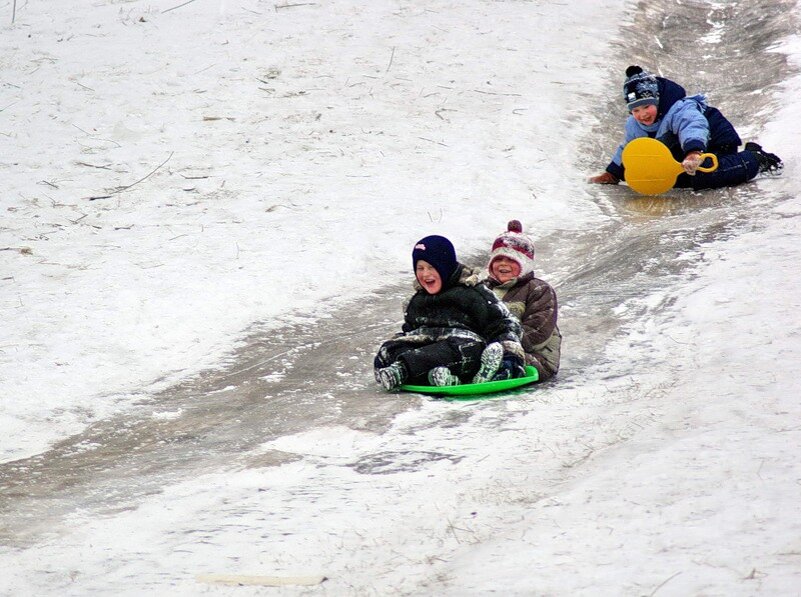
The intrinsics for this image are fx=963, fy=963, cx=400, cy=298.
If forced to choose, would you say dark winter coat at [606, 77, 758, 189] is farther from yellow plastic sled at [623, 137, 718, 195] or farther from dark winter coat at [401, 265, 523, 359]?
dark winter coat at [401, 265, 523, 359]

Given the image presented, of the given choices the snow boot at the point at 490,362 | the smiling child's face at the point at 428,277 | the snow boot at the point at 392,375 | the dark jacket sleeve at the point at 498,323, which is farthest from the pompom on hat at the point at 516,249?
the snow boot at the point at 392,375

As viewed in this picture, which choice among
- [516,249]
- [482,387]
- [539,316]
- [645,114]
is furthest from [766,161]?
[482,387]

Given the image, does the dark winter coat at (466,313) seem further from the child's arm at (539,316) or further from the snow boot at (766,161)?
the snow boot at (766,161)

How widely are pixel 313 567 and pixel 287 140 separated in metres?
8.69

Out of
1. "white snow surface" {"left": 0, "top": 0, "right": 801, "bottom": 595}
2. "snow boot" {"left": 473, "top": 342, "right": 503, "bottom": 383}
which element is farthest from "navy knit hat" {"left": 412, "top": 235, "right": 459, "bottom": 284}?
"white snow surface" {"left": 0, "top": 0, "right": 801, "bottom": 595}

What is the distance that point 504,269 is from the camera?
262 inches

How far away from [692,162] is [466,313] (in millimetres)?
5122

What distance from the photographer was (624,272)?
329 inches

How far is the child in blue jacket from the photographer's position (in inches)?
409

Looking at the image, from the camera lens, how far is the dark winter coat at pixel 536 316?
624 centimetres

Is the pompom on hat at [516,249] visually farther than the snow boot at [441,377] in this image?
Yes

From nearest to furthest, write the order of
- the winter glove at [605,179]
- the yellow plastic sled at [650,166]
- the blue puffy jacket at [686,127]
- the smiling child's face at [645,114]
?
the blue puffy jacket at [686,127], the yellow plastic sled at [650,166], the smiling child's face at [645,114], the winter glove at [605,179]

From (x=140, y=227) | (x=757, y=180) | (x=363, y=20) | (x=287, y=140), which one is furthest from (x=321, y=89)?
(x=757, y=180)

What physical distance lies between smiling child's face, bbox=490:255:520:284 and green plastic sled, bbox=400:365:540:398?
2.66 feet
